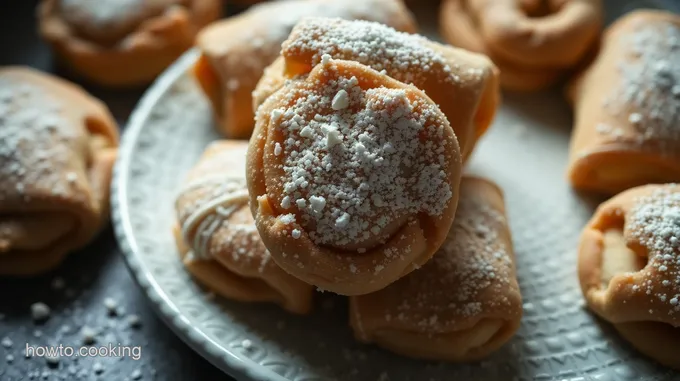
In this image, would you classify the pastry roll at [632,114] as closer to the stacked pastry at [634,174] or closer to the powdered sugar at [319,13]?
the stacked pastry at [634,174]

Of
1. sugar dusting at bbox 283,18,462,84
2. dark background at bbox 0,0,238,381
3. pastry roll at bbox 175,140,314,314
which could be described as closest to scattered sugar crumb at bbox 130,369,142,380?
dark background at bbox 0,0,238,381

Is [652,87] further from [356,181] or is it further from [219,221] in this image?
[219,221]

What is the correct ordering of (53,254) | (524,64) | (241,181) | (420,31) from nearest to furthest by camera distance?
(241,181) → (53,254) → (524,64) → (420,31)

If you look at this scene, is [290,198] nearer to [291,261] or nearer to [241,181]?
[291,261]

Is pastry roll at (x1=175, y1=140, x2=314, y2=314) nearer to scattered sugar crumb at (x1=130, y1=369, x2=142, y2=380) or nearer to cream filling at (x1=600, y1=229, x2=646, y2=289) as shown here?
scattered sugar crumb at (x1=130, y1=369, x2=142, y2=380)


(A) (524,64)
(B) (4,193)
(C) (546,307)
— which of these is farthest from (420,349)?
(B) (4,193)

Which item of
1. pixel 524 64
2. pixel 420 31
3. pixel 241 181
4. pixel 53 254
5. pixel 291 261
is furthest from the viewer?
pixel 420 31

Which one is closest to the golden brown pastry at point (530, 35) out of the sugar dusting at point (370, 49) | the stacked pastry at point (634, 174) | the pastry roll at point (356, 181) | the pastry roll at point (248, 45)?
the stacked pastry at point (634, 174)
